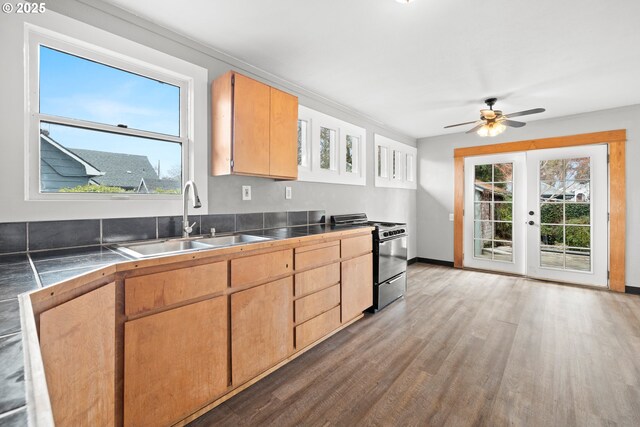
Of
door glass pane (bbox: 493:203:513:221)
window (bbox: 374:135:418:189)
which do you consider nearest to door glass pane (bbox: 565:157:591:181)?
door glass pane (bbox: 493:203:513:221)

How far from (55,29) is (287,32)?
142cm

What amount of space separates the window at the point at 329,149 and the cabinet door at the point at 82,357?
7.52 ft

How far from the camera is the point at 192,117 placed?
2318 mm

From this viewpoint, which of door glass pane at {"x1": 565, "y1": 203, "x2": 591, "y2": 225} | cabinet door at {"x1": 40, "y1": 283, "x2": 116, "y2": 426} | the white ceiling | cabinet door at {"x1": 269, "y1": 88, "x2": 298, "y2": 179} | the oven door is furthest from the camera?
door glass pane at {"x1": 565, "y1": 203, "x2": 591, "y2": 225}

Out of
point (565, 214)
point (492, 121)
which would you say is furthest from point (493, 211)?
point (492, 121)

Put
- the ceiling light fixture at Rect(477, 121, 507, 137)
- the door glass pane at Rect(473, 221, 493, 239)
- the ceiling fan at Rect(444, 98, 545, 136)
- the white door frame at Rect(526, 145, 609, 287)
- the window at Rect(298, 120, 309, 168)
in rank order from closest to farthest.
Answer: the window at Rect(298, 120, 309, 168) → the ceiling fan at Rect(444, 98, 545, 136) → the ceiling light fixture at Rect(477, 121, 507, 137) → the white door frame at Rect(526, 145, 609, 287) → the door glass pane at Rect(473, 221, 493, 239)

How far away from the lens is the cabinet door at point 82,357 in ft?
3.28

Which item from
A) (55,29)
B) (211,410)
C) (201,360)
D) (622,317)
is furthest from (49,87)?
(622,317)

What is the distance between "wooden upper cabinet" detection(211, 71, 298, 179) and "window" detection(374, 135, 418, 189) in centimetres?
230

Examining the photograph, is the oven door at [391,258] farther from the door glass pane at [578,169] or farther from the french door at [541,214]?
the door glass pane at [578,169]

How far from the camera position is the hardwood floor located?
1.70 m

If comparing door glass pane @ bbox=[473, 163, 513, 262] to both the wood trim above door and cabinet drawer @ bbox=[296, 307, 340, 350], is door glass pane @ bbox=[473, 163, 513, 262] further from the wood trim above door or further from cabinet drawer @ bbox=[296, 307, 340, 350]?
cabinet drawer @ bbox=[296, 307, 340, 350]

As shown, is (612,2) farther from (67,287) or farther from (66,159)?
(66,159)

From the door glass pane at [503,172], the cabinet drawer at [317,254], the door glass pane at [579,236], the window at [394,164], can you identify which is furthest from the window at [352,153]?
the door glass pane at [579,236]
